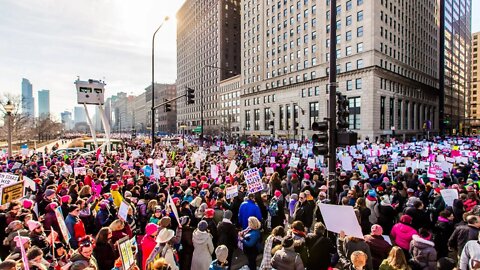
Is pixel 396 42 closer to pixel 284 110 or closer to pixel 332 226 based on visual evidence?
pixel 284 110

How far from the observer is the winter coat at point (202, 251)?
6.15 metres

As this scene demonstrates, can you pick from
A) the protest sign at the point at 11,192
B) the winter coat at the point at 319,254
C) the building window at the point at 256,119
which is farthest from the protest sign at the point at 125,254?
the building window at the point at 256,119

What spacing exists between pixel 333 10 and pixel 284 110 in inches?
2625

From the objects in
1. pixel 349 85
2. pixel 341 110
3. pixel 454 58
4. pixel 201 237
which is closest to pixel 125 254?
pixel 201 237

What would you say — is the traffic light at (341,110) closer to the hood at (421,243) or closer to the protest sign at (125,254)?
the hood at (421,243)

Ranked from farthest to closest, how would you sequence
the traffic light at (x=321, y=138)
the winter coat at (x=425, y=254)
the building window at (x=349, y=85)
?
→ the building window at (x=349, y=85)
the traffic light at (x=321, y=138)
the winter coat at (x=425, y=254)

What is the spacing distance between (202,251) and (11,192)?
576 cm

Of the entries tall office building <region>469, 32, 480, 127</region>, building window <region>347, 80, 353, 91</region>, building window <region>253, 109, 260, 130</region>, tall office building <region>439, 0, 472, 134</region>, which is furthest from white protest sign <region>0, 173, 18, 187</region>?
tall office building <region>469, 32, 480, 127</region>

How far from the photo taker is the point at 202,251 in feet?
20.3

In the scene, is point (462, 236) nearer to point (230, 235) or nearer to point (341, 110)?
point (341, 110)

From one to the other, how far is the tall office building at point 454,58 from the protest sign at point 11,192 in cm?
9399

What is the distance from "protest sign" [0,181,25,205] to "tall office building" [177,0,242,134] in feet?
276

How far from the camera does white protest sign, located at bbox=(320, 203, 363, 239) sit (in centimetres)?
549

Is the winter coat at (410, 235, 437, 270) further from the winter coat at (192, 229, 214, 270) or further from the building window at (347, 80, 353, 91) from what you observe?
the building window at (347, 80, 353, 91)
